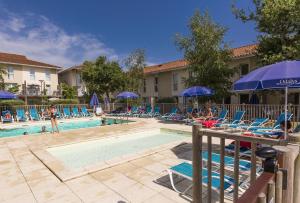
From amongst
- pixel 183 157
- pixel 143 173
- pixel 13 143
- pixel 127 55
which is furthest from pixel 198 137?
pixel 127 55

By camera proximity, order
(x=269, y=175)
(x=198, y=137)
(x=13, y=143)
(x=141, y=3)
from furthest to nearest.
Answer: (x=141, y=3)
(x=13, y=143)
(x=198, y=137)
(x=269, y=175)

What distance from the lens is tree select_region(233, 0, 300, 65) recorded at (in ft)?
39.8

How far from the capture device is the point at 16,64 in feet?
98.3

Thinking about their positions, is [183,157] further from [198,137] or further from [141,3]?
[141,3]

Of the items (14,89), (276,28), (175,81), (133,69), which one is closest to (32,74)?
(14,89)

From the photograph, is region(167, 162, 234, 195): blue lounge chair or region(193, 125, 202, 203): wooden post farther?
region(167, 162, 234, 195): blue lounge chair

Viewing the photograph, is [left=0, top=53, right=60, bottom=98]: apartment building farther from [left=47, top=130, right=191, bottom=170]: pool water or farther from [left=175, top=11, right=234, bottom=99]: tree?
[left=175, top=11, right=234, bottom=99]: tree

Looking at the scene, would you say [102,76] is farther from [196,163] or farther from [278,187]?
[278,187]

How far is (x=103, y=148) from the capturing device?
8.66 metres

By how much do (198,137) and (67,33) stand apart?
23.2 meters

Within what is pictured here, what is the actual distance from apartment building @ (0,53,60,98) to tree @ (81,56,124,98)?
10227 millimetres

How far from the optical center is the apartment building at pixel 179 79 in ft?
58.9

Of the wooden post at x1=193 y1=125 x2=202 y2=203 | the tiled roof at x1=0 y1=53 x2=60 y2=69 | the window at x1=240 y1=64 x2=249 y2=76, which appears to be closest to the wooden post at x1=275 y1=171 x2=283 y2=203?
the wooden post at x1=193 y1=125 x2=202 y2=203

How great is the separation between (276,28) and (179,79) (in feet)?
42.7
